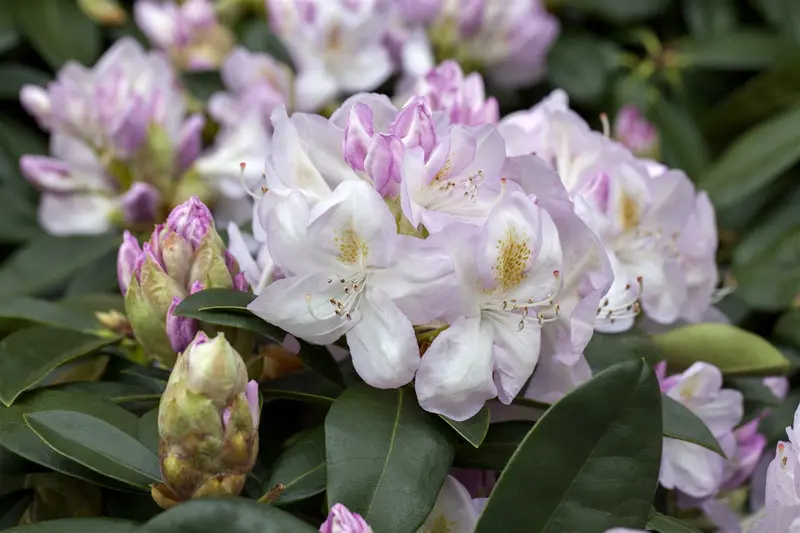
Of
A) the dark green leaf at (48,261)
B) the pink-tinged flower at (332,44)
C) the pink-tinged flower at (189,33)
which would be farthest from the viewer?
the pink-tinged flower at (189,33)

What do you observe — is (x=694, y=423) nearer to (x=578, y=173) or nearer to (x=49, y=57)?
(x=578, y=173)

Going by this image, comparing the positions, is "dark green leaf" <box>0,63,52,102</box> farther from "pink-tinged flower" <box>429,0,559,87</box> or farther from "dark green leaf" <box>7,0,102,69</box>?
"pink-tinged flower" <box>429,0,559,87</box>

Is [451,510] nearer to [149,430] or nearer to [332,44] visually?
[149,430]

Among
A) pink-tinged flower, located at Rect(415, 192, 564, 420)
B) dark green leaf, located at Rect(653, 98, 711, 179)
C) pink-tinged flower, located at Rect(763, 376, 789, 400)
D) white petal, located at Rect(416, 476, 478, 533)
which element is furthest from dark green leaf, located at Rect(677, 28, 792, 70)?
white petal, located at Rect(416, 476, 478, 533)

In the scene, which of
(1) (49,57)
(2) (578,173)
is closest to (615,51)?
(2) (578,173)

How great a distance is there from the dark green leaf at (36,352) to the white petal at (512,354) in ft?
1.06

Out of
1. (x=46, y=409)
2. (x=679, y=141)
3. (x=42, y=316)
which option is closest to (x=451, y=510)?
(x=46, y=409)

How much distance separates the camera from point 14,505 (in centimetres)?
75

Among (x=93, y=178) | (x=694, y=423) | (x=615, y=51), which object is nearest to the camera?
(x=694, y=423)

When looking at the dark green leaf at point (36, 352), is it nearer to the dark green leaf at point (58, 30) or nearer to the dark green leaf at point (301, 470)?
the dark green leaf at point (301, 470)

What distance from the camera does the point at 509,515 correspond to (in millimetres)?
572

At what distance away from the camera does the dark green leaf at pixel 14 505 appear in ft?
2.44

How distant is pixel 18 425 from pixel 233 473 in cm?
16

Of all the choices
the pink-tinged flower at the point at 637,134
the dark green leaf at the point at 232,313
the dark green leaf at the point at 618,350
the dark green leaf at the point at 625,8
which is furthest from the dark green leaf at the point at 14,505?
the dark green leaf at the point at 625,8
